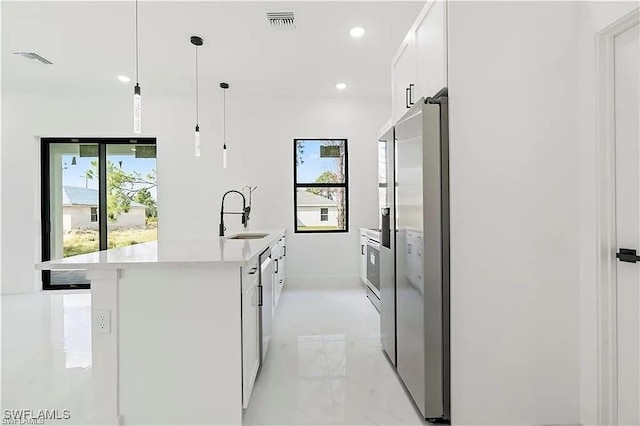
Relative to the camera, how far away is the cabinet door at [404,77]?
2229 mm

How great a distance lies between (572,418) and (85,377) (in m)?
3.02

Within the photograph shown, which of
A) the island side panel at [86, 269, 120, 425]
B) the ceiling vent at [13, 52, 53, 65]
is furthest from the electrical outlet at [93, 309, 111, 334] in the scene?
the ceiling vent at [13, 52, 53, 65]

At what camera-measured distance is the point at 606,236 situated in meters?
1.62

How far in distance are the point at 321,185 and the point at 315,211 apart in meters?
0.42

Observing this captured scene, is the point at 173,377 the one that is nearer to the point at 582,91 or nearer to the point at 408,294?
the point at 408,294

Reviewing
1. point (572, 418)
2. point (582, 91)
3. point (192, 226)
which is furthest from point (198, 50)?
point (572, 418)

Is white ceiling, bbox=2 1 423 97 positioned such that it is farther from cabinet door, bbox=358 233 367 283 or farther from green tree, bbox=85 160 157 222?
cabinet door, bbox=358 233 367 283

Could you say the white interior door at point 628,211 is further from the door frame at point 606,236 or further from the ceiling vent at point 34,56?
the ceiling vent at point 34,56

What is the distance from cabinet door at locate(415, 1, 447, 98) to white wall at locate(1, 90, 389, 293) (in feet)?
10.5

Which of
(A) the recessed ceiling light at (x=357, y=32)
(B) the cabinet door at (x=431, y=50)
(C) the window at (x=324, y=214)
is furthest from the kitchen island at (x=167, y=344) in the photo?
(C) the window at (x=324, y=214)

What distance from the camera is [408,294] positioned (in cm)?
203

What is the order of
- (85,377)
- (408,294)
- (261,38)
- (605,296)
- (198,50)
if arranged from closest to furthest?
(605,296) → (408,294) → (85,377) → (261,38) → (198,50)

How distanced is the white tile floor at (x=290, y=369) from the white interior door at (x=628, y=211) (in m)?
1.00

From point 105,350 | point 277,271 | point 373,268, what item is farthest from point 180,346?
point 373,268
